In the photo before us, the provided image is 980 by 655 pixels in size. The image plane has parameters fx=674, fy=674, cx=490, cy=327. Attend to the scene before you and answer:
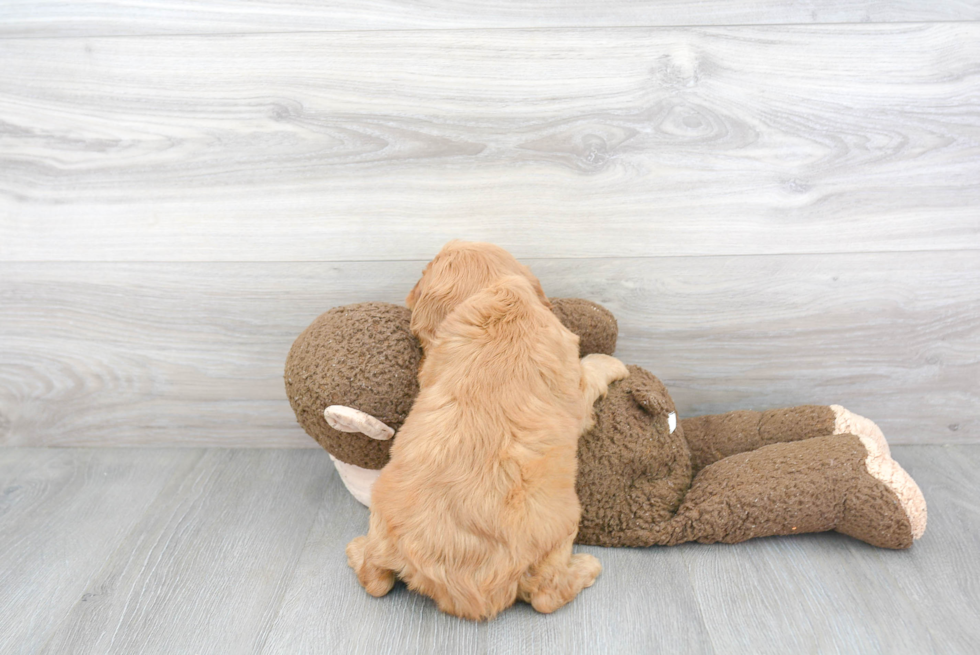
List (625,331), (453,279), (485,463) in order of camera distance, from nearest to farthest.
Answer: (485,463)
(453,279)
(625,331)

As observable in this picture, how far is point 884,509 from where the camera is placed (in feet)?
3.61

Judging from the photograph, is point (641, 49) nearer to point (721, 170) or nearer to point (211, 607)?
point (721, 170)

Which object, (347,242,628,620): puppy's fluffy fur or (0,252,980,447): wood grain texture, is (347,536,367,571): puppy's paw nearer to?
(347,242,628,620): puppy's fluffy fur

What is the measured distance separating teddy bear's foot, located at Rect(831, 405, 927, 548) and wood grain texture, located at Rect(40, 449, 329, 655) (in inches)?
37.4

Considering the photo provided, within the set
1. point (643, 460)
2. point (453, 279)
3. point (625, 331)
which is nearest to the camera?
point (453, 279)

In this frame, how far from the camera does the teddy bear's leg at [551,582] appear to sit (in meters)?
1.00

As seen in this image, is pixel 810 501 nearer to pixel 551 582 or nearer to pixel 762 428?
pixel 762 428

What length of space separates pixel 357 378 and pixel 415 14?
684 mm

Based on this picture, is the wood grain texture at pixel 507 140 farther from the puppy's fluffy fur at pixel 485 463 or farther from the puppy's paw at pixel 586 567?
the puppy's paw at pixel 586 567

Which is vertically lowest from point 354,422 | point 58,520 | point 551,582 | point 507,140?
point 58,520

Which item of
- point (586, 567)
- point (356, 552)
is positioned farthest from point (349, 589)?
point (586, 567)

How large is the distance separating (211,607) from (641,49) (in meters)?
1.22

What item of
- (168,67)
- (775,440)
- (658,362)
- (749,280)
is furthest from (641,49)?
(168,67)

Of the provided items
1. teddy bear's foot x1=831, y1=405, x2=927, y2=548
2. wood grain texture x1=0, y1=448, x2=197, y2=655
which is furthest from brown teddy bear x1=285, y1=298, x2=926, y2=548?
wood grain texture x1=0, y1=448, x2=197, y2=655
